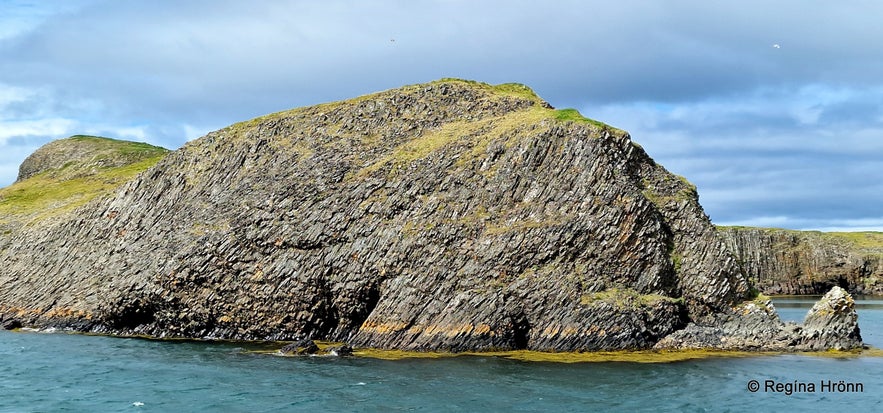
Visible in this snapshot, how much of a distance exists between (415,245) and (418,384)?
20.5m

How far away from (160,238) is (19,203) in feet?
179

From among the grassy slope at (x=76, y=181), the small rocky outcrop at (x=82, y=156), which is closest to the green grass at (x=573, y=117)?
the grassy slope at (x=76, y=181)

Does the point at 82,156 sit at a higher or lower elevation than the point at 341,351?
higher

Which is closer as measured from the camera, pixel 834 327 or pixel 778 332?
pixel 834 327

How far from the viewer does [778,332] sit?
56688mm

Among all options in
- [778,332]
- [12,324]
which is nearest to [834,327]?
[778,332]

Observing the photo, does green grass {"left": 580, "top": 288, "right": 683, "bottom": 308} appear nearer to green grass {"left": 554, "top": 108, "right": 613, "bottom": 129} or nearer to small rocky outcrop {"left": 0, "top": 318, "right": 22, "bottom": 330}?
green grass {"left": 554, "top": 108, "right": 613, "bottom": 129}

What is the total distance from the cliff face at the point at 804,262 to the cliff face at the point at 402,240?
85426 millimetres

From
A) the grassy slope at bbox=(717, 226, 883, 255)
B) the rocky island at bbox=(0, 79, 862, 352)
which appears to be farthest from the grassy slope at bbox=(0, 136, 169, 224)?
the grassy slope at bbox=(717, 226, 883, 255)
